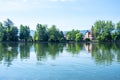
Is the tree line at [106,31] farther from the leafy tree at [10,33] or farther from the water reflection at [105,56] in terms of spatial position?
the water reflection at [105,56]

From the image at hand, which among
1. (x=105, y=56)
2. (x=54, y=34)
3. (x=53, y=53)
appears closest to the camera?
(x=105, y=56)

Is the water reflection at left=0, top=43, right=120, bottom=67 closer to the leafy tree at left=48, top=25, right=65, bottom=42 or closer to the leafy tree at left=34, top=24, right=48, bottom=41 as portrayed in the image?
the leafy tree at left=34, top=24, right=48, bottom=41

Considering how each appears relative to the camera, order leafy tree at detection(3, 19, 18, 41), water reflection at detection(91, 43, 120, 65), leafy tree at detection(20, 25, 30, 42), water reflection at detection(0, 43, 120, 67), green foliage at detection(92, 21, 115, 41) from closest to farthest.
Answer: water reflection at detection(91, 43, 120, 65) < water reflection at detection(0, 43, 120, 67) < leafy tree at detection(3, 19, 18, 41) < leafy tree at detection(20, 25, 30, 42) < green foliage at detection(92, 21, 115, 41)

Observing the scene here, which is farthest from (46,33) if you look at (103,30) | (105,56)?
(105,56)

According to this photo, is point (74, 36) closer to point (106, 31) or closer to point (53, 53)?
point (106, 31)

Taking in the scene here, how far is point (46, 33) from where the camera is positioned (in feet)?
398

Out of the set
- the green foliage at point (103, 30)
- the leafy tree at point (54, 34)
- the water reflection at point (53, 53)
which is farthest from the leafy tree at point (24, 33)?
the water reflection at point (53, 53)

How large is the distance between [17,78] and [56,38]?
99.8m

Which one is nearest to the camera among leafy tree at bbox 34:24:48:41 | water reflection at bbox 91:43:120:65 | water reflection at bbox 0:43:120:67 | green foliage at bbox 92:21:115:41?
water reflection at bbox 91:43:120:65

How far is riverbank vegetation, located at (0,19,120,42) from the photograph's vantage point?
11544 cm

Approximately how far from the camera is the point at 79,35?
428 feet

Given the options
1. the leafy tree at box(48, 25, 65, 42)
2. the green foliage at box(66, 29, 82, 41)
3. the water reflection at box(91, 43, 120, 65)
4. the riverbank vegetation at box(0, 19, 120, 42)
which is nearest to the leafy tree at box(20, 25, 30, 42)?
the riverbank vegetation at box(0, 19, 120, 42)

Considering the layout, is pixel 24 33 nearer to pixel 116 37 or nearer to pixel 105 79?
pixel 116 37

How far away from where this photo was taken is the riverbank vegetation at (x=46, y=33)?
115438 mm
